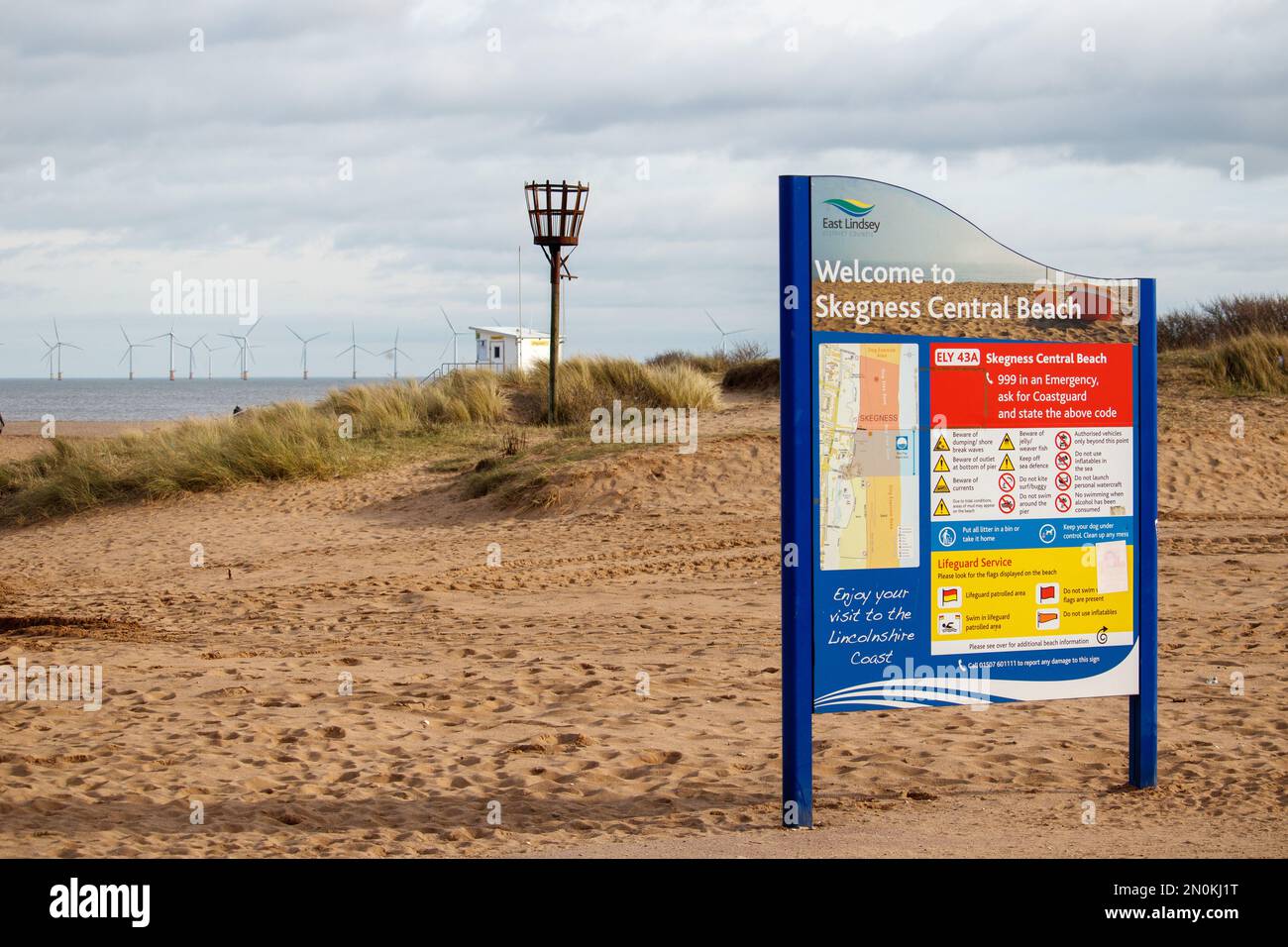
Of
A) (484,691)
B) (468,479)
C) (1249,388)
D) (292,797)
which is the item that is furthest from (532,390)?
(292,797)

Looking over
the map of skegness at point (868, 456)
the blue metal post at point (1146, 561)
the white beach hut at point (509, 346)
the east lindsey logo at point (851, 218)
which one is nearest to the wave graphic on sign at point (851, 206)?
the east lindsey logo at point (851, 218)

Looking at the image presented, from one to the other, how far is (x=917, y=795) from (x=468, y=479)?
1375 cm

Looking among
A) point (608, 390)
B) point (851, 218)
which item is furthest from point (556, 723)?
point (608, 390)

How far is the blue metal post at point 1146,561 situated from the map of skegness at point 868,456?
4.28 ft

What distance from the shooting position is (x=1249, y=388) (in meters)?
22.9

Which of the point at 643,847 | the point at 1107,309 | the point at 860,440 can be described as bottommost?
the point at 643,847

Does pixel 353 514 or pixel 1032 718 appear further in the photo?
pixel 353 514

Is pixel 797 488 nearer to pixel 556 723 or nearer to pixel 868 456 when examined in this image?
pixel 868 456

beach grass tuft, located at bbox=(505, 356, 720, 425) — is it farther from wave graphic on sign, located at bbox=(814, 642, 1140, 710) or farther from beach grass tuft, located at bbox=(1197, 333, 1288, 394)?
wave graphic on sign, located at bbox=(814, 642, 1140, 710)

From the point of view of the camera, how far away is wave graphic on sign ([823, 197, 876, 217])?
225 inches

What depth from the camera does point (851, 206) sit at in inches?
226

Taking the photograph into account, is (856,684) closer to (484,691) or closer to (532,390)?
(484,691)

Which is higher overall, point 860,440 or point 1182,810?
point 860,440

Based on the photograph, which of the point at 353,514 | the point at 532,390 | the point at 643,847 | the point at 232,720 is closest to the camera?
the point at 643,847
